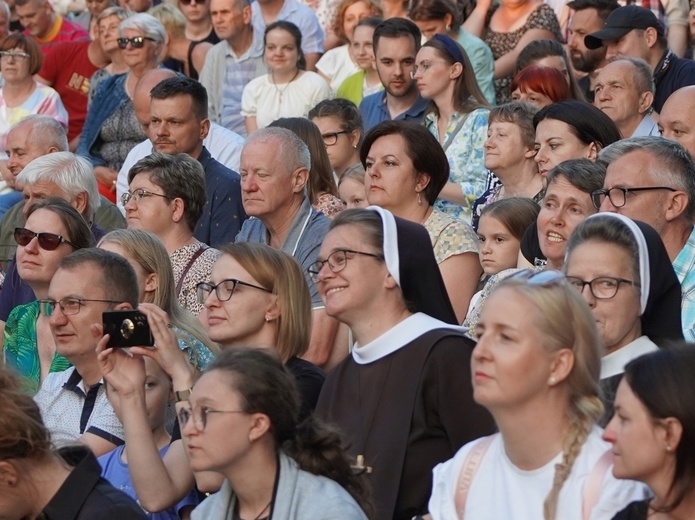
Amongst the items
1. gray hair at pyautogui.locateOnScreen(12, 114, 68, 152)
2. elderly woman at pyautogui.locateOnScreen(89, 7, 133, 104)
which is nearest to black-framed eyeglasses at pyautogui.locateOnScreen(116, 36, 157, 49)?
elderly woman at pyautogui.locateOnScreen(89, 7, 133, 104)

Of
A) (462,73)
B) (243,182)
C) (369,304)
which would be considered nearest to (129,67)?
(462,73)

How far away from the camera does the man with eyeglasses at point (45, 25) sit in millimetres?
12711

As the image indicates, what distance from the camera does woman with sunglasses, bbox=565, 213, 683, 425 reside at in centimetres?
450

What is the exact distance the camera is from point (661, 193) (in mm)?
5535

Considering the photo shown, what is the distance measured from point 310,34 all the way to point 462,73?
11.4 ft

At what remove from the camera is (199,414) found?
4.16 m

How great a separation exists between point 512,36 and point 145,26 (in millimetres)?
2843

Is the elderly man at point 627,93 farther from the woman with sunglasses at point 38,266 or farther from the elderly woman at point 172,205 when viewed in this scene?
the woman with sunglasses at point 38,266

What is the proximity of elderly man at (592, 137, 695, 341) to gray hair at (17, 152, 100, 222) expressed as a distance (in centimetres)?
340

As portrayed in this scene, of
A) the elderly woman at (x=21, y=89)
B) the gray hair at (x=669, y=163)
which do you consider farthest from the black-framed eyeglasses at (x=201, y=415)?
the elderly woman at (x=21, y=89)

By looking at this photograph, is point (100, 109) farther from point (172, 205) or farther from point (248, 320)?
point (248, 320)

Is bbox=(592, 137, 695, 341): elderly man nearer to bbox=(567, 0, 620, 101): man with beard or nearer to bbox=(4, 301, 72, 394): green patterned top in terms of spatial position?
bbox=(4, 301, 72, 394): green patterned top

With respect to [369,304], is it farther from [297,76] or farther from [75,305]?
[297,76]

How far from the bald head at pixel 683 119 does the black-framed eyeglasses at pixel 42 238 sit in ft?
10.3
